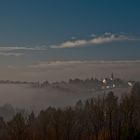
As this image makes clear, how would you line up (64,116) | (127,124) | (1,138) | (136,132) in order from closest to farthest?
1. (136,132)
2. (127,124)
3. (64,116)
4. (1,138)

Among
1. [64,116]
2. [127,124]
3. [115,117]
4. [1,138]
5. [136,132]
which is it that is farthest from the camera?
[1,138]

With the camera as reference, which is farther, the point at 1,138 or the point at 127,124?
the point at 1,138

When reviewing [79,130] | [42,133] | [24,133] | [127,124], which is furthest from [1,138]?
[127,124]

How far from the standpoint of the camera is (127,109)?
95500mm

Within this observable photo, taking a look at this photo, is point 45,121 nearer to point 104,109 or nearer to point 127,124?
point 104,109

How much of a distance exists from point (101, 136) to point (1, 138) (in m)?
34.2

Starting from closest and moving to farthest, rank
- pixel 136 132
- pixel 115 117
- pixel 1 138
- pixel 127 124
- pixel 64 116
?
pixel 136 132, pixel 127 124, pixel 64 116, pixel 115 117, pixel 1 138

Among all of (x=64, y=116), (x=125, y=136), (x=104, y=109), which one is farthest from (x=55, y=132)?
(x=125, y=136)

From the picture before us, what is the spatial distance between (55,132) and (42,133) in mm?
9396

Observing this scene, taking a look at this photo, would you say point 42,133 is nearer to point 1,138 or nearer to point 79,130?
point 79,130

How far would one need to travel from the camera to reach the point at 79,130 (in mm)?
111625

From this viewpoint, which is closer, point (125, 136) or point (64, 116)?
point (125, 136)

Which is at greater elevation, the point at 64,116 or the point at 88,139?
the point at 64,116

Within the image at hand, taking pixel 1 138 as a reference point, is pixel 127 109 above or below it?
above
